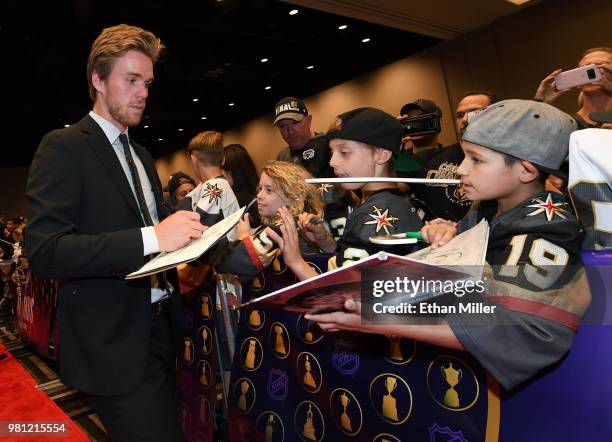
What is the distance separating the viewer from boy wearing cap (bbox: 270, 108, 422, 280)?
1.38m

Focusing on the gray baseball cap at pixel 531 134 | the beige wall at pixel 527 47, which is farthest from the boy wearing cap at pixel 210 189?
the beige wall at pixel 527 47

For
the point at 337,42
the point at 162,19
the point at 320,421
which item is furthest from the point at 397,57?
the point at 320,421

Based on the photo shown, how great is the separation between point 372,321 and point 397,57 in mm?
7188

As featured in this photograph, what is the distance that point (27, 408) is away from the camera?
9.91 feet

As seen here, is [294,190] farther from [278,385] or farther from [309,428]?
[309,428]

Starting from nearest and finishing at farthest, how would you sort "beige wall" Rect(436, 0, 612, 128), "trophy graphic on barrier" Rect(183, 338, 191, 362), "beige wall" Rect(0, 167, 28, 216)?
"trophy graphic on barrier" Rect(183, 338, 191, 362) < "beige wall" Rect(436, 0, 612, 128) < "beige wall" Rect(0, 167, 28, 216)

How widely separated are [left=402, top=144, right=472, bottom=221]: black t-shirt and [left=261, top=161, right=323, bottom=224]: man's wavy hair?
0.51m

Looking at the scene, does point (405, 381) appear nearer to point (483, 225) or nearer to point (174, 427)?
point (483, 225)

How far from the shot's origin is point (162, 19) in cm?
549

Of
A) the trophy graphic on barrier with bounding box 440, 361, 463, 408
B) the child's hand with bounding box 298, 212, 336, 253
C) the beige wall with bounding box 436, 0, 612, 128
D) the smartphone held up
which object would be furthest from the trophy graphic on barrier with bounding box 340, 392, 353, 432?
the beige wall with bounding box 436, 0, 612, 128

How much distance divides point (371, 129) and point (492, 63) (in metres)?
5.74

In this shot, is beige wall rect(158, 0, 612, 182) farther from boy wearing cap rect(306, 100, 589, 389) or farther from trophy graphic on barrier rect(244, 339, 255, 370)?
trophy graphic on barrier rect(244, 339, 255, 370)

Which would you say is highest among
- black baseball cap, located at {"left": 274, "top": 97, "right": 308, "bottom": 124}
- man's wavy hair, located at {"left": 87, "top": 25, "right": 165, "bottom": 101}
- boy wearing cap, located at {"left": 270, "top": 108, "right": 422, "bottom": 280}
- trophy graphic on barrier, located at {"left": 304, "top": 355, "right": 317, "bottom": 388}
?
black baseball cap, located at {"left": 274, "top": 97, "right": 308, "bottom": 124}

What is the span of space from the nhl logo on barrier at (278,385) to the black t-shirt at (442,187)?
116cm
